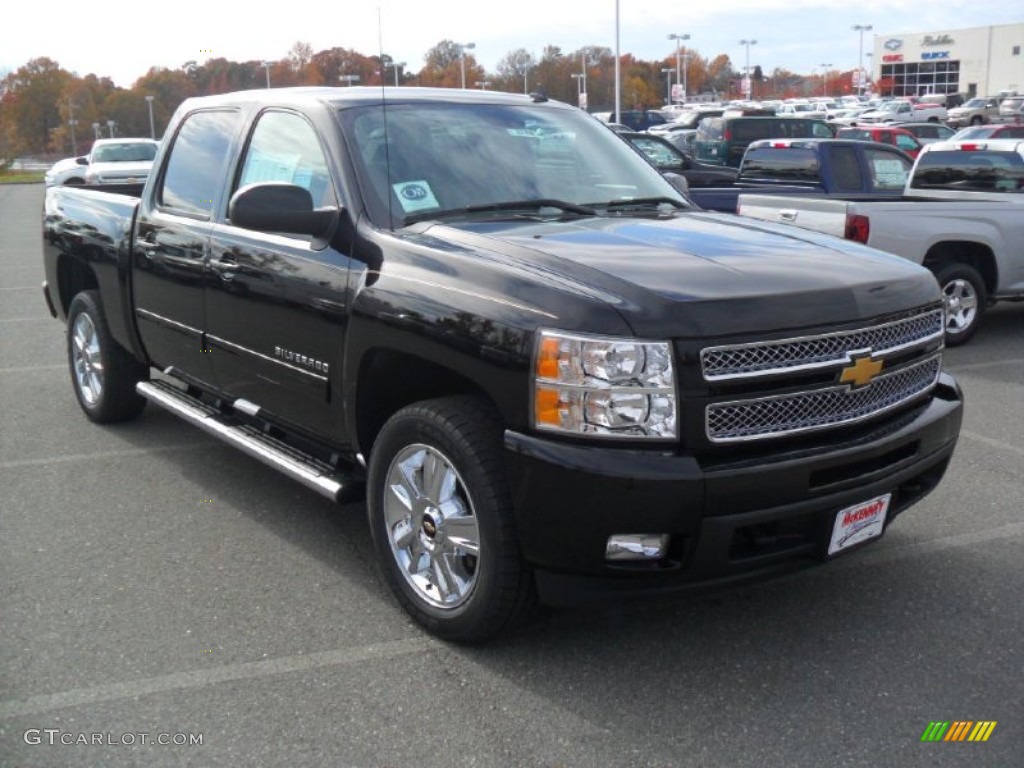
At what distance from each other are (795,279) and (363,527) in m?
2.41

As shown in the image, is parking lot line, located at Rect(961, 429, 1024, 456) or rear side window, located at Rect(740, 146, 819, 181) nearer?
parking lot line, located at Rect(961, 429, 1024, 456)

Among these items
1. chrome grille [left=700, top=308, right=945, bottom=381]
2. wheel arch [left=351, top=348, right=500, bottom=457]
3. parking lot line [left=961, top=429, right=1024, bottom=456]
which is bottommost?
parking lot line [left=961, top=429, right=1024, bottom=456]

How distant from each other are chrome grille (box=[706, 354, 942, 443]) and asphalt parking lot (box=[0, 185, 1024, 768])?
61cm

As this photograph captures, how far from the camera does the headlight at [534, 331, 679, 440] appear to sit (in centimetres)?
332

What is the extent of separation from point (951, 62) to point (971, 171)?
102960 millimetres

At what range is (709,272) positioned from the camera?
12.0 feet

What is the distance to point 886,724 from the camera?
3.35m

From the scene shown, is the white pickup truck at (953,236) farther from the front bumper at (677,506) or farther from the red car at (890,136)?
the red car at (890,136)

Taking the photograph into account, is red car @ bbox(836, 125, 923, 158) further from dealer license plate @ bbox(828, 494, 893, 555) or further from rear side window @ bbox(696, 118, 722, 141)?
dealer license plate @ bbox(828, 494, 893, 555)

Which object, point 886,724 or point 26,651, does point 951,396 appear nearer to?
point 886,724

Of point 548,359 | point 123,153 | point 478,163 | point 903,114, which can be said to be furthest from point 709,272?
point 903,114

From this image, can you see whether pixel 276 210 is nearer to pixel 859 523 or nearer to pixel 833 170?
pixel 859 523

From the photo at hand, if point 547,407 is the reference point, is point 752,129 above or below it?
above

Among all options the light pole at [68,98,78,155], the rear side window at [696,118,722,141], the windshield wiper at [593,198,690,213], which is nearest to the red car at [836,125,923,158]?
the rear side window at [696,118,722,141]
